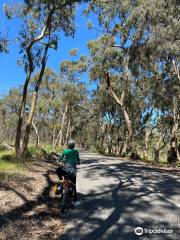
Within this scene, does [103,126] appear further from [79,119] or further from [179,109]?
[179,109]

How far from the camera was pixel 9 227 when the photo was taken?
25.5 ft

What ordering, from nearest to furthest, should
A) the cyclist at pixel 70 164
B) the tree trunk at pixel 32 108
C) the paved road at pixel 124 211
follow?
the paved road at pixel 124 211, the cyclist at pixel 70 164, the tree trunk at pixel 32 108

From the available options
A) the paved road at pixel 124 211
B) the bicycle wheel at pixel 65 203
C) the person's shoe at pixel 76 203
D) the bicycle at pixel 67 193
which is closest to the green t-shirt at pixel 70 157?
the bicycle at pixel 67 193

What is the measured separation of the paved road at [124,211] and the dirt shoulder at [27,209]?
45 centimetres

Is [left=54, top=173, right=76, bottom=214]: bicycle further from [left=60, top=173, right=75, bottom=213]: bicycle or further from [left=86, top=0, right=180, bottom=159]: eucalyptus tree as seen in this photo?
[left=86, top=0, right=180, bottom=159]: eucalyptus tree

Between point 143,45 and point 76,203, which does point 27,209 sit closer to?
point 76,203

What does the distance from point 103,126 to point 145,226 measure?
60.7m

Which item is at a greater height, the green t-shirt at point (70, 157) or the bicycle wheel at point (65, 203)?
the green t-shirt at point (70, 157)

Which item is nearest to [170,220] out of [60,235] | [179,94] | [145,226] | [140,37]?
[145,226]

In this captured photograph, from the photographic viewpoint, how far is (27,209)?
9539 millimetres

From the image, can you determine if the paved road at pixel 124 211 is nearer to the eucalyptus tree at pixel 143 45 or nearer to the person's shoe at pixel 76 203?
the person's shoe at pixel 76 203

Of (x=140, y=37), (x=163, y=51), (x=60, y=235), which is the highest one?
(x=140, y=37)

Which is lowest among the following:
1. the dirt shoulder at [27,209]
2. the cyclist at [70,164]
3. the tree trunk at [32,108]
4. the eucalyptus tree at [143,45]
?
the dirt shoulder at [27,209]

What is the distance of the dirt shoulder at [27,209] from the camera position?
768cm
